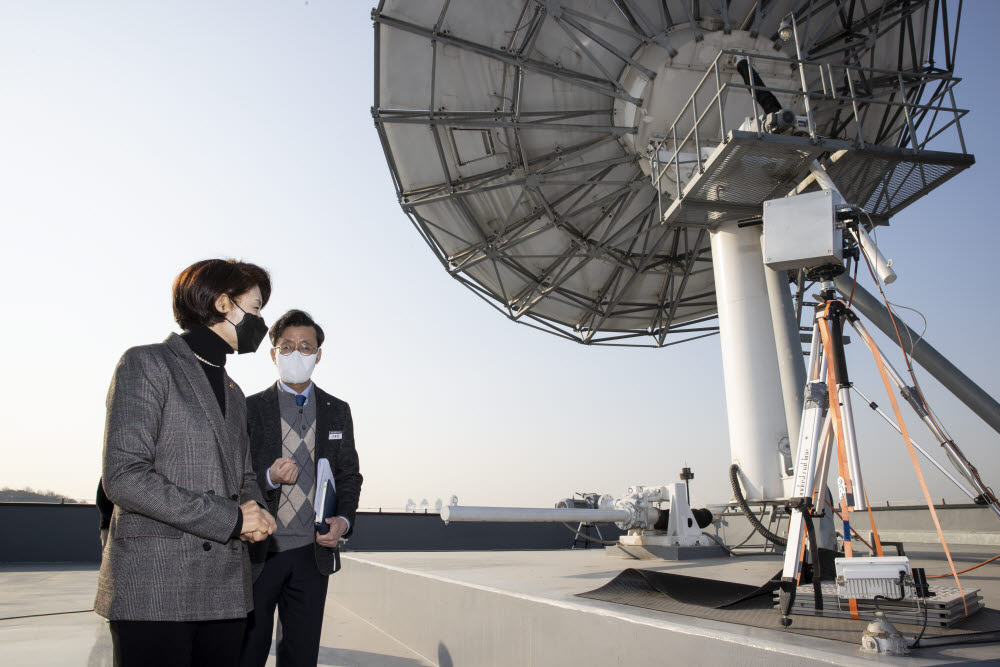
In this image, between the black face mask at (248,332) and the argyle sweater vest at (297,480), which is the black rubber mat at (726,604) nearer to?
the argyle sweater vest at (297,480)

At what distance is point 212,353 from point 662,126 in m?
7.83

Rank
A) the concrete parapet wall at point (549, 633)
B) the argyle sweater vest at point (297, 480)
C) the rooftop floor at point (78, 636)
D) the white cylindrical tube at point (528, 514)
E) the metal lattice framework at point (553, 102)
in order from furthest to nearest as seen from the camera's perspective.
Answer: the metal lattice framework at point (553, 102) < the white cylindrical tube at point (528, 514) < the rooftop floor at point (78, 636) < the argyle sweater vest at point (297, 480) < the concrete parapet wall at point (549, 633)

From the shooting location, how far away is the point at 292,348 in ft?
11.1

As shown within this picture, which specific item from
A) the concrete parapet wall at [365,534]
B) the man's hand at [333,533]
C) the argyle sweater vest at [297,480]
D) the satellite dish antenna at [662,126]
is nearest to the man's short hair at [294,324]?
the argyle sweater vest at [297,480]

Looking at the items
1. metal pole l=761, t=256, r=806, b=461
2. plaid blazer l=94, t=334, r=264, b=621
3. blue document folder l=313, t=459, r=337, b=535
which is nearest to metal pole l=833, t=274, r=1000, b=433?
metal pole l=761, t=256, r=806, b=461

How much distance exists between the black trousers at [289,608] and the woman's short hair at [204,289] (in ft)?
4.37

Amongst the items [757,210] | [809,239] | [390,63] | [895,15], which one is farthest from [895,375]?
[895,15]

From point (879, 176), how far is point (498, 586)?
6.64 m

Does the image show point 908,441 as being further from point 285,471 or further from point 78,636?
point 78,636

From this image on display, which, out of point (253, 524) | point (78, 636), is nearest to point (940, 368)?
point (253, 524)

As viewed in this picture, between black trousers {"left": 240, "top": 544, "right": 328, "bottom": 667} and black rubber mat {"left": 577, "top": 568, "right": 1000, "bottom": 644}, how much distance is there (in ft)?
4.58

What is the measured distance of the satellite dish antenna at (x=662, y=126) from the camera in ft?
23.3

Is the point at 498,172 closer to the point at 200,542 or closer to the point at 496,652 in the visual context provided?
the point at 496,652

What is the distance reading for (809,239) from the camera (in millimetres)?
3199
